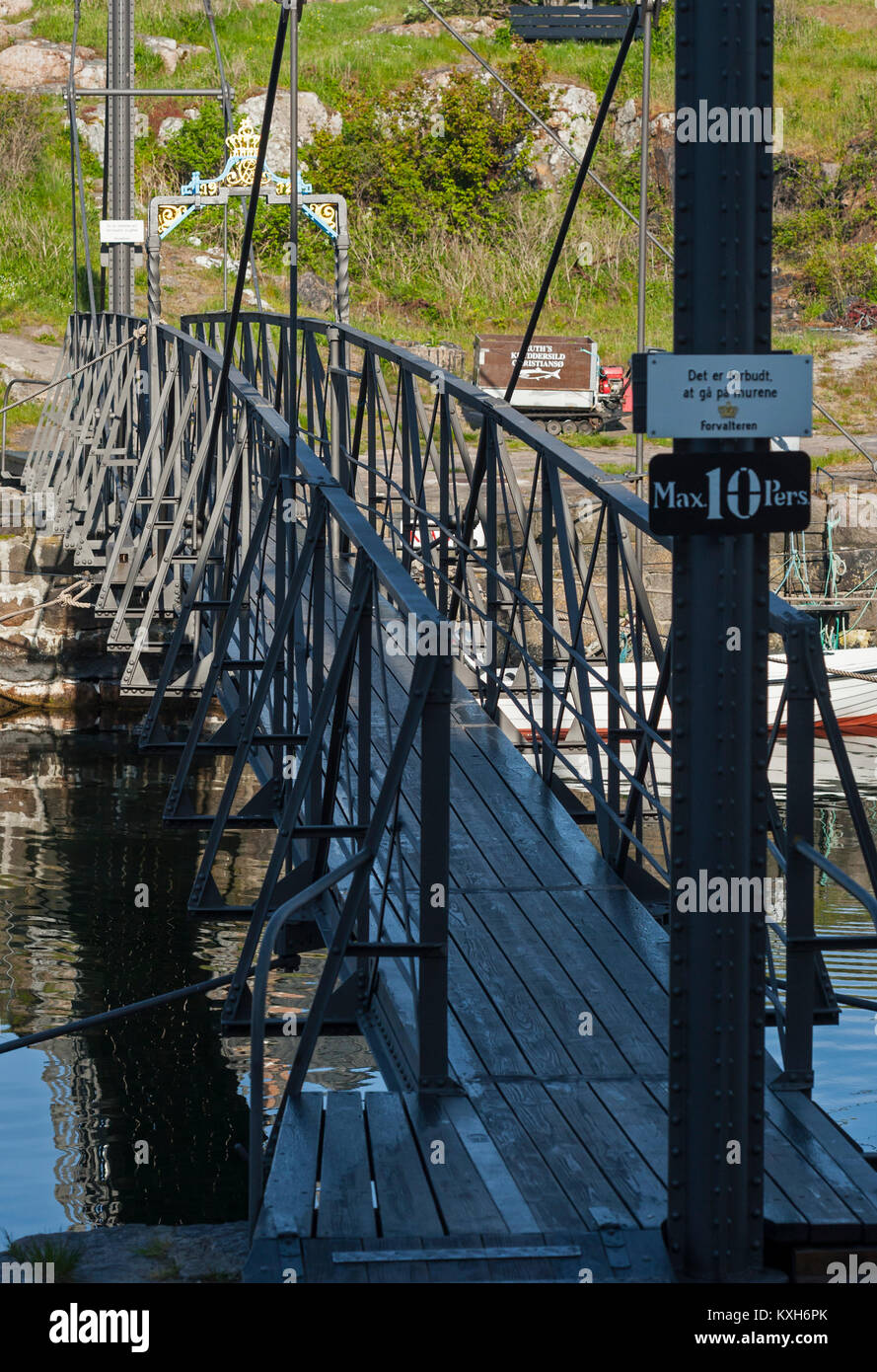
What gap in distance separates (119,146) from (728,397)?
12516 millimetres

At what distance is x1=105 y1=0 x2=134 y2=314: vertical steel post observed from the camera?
14.5 meters

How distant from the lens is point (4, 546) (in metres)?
18.7

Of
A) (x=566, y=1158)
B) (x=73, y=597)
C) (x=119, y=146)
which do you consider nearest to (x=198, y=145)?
(x=119, y=146)

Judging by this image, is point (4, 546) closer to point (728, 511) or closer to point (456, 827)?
point (456, 827)

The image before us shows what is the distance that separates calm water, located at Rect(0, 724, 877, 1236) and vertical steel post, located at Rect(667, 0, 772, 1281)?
527 cm

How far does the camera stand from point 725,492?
3.40 m

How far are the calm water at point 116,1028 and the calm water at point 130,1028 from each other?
0.05 ft

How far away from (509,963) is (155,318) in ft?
28.5

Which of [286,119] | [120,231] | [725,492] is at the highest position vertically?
[286,119]
